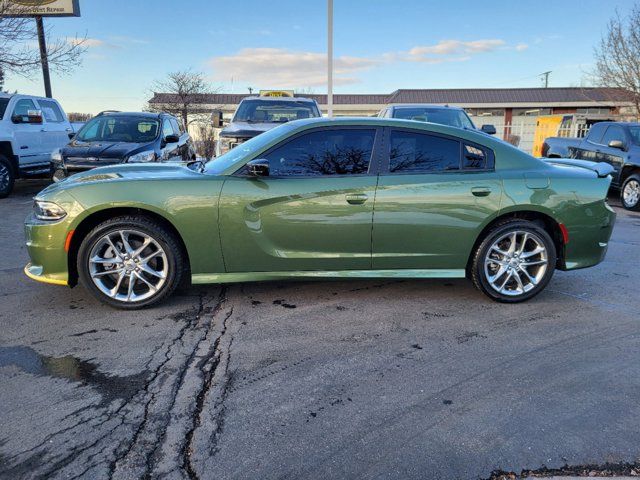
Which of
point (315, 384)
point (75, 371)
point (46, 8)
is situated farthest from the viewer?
point (46, 8)

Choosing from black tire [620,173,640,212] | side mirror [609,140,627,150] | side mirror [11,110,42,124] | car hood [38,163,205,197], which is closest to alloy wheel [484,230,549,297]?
car hood [38,163,205,197]

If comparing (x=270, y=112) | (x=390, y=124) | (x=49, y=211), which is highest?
(x=270, y=112)

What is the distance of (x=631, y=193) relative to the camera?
31.9ft

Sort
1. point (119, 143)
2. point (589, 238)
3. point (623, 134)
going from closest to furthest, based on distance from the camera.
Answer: point (589, 238) → point (119, 143) → point (623, 134)

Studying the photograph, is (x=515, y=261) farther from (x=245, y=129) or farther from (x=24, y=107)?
(x=24, y=107)

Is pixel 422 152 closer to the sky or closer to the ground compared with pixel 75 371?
closer to the sky

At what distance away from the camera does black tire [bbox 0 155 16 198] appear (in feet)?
31.4

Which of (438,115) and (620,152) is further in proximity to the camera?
(620,152)

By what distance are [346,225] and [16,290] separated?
3154 mm

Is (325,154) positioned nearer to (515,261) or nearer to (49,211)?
(515,261)

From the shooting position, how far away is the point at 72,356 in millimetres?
3082

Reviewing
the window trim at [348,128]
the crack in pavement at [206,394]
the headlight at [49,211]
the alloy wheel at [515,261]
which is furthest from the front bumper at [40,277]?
the alloy wheel at [515,261]

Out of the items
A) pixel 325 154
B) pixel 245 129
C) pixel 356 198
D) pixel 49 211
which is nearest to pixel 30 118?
pixel 245 129

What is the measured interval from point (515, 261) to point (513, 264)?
33 mm
